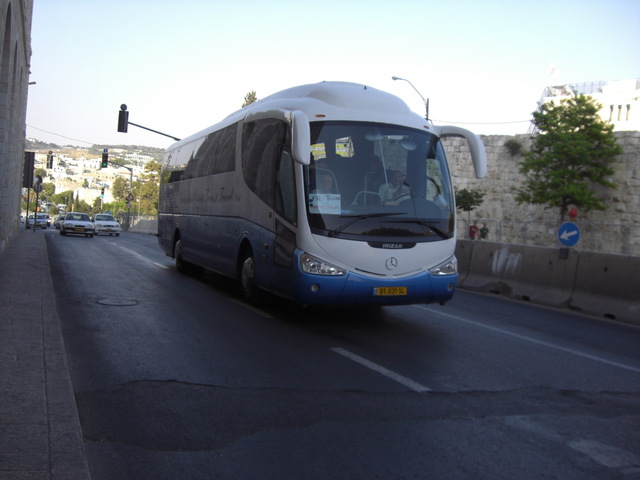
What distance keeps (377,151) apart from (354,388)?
3.97 metres

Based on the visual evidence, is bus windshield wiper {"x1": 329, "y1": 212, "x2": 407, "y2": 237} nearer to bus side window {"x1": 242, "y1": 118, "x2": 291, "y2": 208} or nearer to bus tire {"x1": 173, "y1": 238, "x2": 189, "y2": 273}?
bus side window {"x1": 242, "y1": 118, "x2": 291, "y2": 208}

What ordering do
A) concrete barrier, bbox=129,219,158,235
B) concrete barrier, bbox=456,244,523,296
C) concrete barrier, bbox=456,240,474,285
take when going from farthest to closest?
concrete barrier, bbox=129,219,158,235 < concrete barrier, bbox=456,240,474,285 < concrete barrier, bbox=456,244,523,296

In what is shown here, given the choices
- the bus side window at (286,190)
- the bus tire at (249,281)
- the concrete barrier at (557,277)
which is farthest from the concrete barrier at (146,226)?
the bus side window at (286,190)

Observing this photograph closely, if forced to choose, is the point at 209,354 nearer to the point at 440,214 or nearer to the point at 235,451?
the point at 235,451

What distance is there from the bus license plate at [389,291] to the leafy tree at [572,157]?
27920mm

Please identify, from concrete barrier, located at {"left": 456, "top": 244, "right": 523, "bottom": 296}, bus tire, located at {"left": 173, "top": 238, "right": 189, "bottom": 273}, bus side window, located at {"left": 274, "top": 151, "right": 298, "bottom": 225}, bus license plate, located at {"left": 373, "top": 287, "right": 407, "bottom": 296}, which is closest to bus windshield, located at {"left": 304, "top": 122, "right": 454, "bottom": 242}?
bus side window, located at {"left": 274, "top": 151, "right": 298, "bottom": 225}

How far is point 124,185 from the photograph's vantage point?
16588 cm

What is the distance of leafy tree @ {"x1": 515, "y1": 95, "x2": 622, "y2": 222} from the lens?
33594 mm

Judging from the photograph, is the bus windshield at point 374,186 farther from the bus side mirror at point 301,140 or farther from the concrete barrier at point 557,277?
the concrete barrier at point 557,277

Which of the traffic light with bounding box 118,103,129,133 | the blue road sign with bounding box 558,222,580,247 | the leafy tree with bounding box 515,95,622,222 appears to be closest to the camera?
the blue road sign with bounding box 558,222,580,247

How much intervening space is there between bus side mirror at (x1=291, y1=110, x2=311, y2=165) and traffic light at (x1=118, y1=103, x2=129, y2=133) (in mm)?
25949

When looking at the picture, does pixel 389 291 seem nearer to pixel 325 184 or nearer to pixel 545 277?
pixel 325 184

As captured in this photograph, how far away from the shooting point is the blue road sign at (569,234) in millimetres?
12453

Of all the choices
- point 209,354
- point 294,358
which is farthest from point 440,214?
point 209,354
